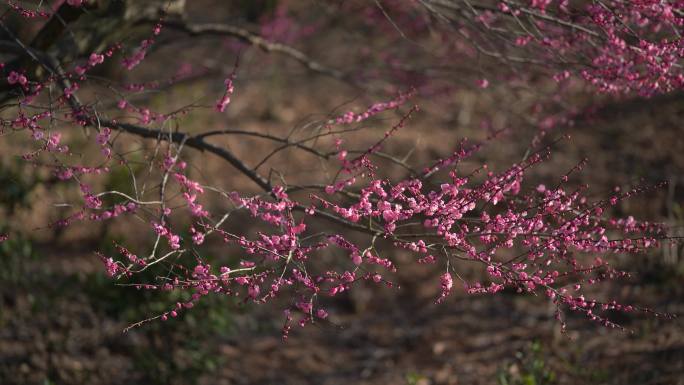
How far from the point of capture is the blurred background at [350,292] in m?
4.28

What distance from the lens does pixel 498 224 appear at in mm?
2688

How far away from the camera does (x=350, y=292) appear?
19.9ft

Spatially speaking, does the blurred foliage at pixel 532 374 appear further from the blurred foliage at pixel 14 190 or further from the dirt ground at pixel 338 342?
the blurred foliage at pixel 14 190

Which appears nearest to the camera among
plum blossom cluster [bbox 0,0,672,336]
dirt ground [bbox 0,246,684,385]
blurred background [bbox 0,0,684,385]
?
plum blossom cluster [bbox 0,0,672,336]

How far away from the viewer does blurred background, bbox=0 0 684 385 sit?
14.0ft

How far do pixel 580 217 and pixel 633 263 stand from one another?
3005 millimetres

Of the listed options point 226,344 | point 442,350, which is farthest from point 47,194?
point 442,350

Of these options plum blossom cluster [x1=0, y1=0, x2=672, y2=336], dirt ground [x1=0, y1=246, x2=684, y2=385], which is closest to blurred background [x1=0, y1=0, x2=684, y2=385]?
dirt ground [x1=0, y1=246, x2=684, y2=385]

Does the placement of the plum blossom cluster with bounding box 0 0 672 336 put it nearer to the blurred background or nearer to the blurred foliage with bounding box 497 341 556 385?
the blurred background

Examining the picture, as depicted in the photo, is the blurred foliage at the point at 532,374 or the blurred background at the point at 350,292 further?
the blurred background at the point at 350,292

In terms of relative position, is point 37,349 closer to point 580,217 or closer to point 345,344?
point 345,344

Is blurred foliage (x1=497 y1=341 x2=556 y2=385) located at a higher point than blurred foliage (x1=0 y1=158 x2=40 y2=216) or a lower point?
lower

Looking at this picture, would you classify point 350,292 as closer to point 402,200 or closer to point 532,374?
point 532,374

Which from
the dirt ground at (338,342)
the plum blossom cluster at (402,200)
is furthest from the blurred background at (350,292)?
the plum blossom cluster at (402,200)
